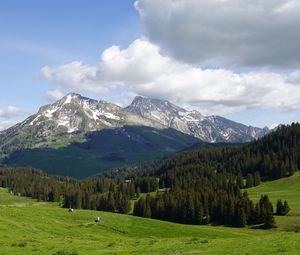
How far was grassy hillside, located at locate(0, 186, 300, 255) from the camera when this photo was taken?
3844 cm

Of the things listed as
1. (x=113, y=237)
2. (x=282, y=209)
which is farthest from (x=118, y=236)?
(x=282, y=209)

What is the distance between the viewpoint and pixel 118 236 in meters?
79.3

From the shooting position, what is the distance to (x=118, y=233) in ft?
280

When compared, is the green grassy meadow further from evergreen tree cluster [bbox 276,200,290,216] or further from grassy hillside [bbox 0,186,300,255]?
evergreen tree cluster [bbox 276,200,290,216]

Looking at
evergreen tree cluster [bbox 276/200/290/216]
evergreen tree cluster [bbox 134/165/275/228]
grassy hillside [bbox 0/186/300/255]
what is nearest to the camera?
grassy hillside [bbox 0/186/300/255]

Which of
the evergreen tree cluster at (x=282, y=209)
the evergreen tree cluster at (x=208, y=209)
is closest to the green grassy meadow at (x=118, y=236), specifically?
the evergreen tree cluster at (x=282, y=209)

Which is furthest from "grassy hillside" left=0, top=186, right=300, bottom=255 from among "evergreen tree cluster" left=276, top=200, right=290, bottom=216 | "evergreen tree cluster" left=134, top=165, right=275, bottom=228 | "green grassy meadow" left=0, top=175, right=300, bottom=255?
"evergreen tree cluster" left=276, top=200, right=290, bottom=216

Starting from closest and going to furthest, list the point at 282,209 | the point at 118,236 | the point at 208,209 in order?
the point at 118,236, the point at 282,209, the point at 208,209

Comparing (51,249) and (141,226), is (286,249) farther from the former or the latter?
(141,226)

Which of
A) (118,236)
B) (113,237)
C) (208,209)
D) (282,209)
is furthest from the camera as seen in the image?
(208,209)

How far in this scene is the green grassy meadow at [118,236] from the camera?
126 ft

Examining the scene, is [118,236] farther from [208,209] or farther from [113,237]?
[208,209]

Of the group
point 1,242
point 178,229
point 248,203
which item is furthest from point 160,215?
point 1,242

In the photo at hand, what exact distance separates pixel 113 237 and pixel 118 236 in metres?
5.71
